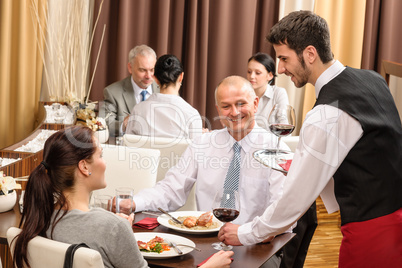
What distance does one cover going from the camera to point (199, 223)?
2074mm

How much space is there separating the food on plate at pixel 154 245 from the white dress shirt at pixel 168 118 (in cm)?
187

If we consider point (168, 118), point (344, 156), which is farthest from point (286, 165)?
point (168, 118)

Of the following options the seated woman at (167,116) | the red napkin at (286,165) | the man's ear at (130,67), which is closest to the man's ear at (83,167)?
the red napkin at (286,165)

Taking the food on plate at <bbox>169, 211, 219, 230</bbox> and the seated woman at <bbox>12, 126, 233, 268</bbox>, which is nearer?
the seated woman at <bbox>12, 126, 233, 268</bbox>

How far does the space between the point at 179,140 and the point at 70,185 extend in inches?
61.4

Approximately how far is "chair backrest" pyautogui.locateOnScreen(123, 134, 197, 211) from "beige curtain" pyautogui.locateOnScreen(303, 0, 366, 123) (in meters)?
2.64

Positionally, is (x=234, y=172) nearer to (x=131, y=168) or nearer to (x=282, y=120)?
(x=282, y=120)

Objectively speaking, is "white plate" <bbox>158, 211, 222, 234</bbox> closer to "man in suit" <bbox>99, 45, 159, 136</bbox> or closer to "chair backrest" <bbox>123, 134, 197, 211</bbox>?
"chair backrest" <bbox>123, 134, 197, 211</bbox>

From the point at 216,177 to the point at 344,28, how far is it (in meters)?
3.61

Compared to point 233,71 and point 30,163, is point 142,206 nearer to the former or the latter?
point 30,163

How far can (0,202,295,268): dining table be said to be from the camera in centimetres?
176

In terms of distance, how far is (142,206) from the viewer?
2.34 metres

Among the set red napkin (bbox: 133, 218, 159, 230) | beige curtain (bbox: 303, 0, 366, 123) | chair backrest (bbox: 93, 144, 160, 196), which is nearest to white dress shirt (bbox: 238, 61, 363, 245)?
red napkin (bbox: 133, 218, 159, 230)

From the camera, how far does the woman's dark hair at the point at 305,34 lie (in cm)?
181
